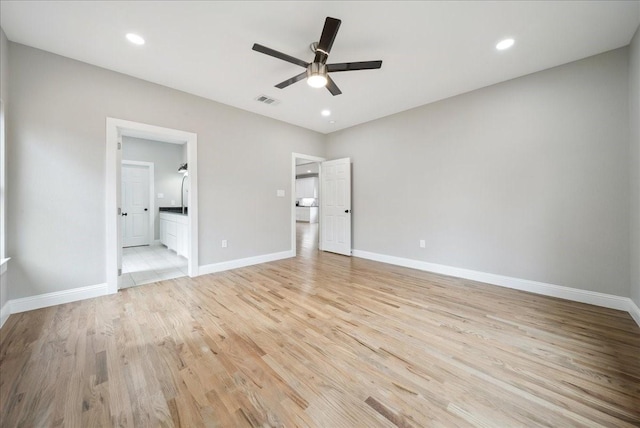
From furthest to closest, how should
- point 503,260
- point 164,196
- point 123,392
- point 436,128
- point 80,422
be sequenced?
point 164,196 → point 436,128 → point 503,260 → point 123,392 → point 80,422

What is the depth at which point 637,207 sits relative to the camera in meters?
2.38

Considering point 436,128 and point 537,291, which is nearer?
point 537,291

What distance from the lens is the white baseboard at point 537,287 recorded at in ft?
8.59

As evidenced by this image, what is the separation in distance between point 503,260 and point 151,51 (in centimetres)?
513

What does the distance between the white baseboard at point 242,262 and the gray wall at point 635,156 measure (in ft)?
15.4

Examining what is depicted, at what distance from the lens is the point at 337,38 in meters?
2.47

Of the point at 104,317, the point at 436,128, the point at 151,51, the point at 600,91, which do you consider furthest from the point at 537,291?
the point at 151,51

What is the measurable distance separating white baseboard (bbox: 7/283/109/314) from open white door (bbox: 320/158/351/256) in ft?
13.1

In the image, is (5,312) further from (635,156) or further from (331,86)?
(635,156)

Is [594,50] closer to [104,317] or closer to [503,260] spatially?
[503,260]

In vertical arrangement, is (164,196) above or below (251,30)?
below

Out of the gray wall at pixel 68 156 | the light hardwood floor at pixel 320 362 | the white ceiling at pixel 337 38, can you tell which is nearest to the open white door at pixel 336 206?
the white ceiling at pixel 337 38

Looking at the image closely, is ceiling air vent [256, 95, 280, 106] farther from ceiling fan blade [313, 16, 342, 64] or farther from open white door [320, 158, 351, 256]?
open white door [320, 158, 351, 256]

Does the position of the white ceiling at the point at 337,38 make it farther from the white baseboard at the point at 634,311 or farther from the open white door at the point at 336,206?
the white baseboard at the point at 634,311
